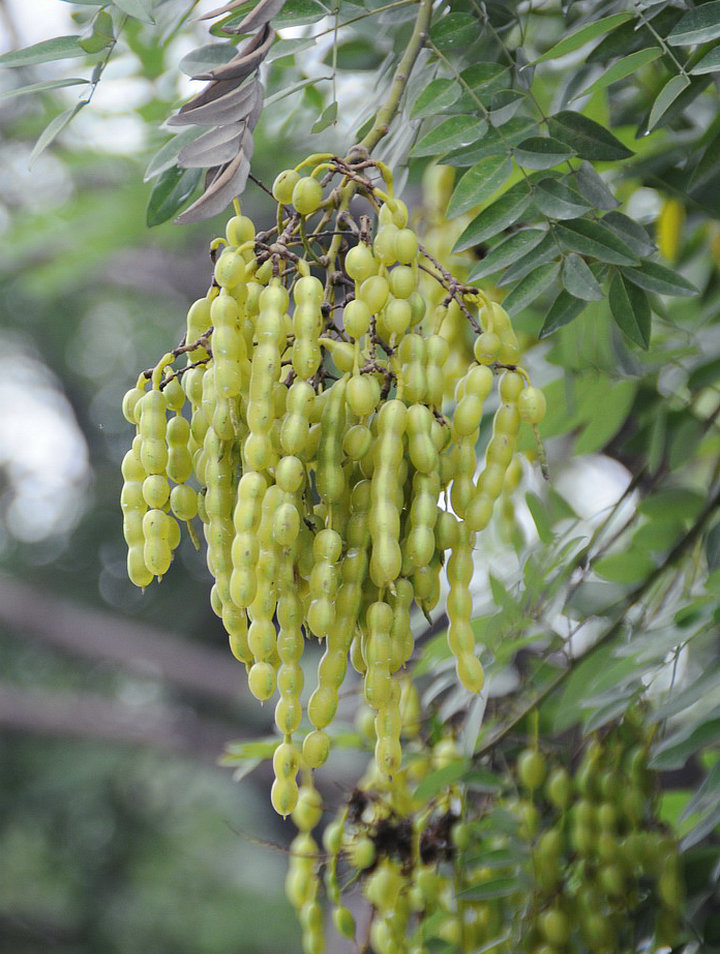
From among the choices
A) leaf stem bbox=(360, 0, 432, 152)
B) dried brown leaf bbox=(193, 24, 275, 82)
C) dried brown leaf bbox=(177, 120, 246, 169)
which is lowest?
leaf stem bbox=(360, 0, 432, 152)

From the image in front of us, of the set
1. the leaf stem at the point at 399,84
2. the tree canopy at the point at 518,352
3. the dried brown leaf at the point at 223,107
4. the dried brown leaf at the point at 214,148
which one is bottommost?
the tree canopy at the point at 518,352

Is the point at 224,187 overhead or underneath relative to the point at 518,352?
overhead

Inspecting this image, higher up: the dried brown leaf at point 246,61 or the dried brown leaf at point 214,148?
the dried brown leaf at point 246,61

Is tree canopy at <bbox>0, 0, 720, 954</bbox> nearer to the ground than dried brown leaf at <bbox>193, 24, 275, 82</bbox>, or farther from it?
nearer to the ground

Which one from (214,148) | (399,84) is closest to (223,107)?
(214,148)

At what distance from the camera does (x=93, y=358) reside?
5.86 m

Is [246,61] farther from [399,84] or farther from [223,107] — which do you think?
[399,84]

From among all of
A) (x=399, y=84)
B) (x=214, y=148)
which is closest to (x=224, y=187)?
(x=214, y=148)

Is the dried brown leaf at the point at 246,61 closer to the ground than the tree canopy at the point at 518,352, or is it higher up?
higher up

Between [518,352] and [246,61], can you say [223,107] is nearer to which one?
[246,61]

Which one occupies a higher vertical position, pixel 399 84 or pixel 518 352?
pixel 399 84

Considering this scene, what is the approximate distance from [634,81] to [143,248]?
2.03 meters

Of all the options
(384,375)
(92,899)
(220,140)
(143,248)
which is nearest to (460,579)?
(384,375)

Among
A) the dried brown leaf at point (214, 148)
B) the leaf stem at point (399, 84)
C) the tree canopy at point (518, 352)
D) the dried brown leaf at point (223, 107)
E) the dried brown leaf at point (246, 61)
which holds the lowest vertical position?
the tree canopy at point (518, 352)
